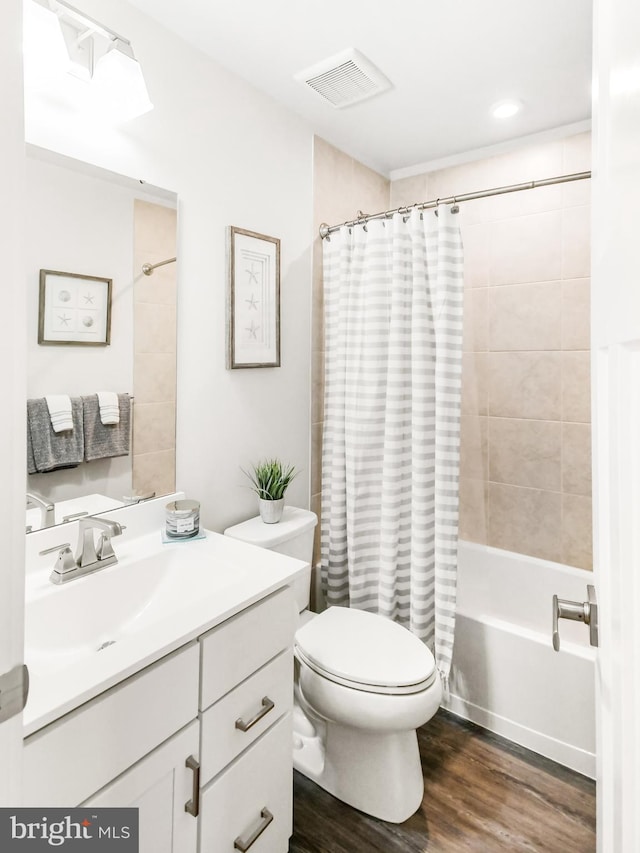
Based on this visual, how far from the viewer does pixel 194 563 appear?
56.0 inches

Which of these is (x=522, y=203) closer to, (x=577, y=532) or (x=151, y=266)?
(x=577, y=532)

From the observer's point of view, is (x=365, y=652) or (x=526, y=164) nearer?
(x=365, y=652)

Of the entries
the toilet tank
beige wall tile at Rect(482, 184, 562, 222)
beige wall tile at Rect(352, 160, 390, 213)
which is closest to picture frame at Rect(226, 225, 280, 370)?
the toilet tank

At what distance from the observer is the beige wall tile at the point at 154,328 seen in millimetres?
1533

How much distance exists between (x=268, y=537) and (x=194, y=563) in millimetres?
390

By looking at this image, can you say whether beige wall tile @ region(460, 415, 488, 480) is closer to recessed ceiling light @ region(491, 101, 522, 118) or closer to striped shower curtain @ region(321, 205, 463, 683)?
striped shower curtain @ region(321, 205, 463, 683)

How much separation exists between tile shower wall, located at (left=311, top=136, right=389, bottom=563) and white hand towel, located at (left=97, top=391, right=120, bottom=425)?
0.99 meters

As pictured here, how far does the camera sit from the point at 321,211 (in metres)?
2.26

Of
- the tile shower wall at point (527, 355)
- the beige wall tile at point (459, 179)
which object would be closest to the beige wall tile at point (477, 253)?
the tile shower wall at point (527, 355)

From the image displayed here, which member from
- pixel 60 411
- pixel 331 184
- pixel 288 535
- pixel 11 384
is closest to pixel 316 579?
pixel 288 535

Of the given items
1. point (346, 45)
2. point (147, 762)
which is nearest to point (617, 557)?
point (147, 762)

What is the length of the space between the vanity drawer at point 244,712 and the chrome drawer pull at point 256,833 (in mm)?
216

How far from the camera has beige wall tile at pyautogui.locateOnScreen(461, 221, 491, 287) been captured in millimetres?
2492

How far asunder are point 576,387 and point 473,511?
2.60ft
